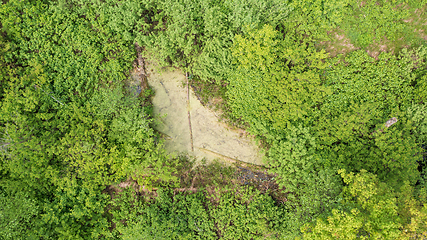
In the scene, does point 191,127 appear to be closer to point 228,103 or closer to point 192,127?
point 192,127

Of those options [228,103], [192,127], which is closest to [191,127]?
[192,127]

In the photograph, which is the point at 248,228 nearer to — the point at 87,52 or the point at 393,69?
the point at 393,69

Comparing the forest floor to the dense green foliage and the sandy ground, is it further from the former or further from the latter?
the dense green foliage

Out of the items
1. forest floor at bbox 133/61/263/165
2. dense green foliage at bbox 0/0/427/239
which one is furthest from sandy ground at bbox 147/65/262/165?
dense green foliage at bbox 0/0/427/239

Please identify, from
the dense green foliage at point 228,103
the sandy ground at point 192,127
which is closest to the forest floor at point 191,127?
the sandy ground at point 192,127

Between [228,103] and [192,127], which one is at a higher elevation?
[228,103]

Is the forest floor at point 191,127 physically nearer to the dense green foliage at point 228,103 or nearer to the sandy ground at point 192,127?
the sandy ground at point 192,127

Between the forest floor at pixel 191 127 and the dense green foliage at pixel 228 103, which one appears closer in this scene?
the dense green foliage at pixel 228 103

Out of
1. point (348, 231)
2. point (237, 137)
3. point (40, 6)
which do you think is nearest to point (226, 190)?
point (237, 137)
